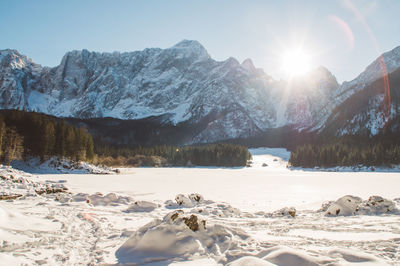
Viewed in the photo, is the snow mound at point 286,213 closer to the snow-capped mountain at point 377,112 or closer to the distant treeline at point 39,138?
the distant treeline at point 39,138

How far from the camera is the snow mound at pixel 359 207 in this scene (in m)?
14.2

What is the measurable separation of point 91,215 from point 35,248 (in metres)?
5.66

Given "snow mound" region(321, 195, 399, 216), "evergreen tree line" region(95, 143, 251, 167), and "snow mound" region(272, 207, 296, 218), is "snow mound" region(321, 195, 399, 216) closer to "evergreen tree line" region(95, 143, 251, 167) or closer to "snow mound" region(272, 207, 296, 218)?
"snow mound" region(272, 207, 296, 218)

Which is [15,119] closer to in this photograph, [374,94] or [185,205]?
[185,205]

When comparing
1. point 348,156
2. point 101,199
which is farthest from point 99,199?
point 348,156

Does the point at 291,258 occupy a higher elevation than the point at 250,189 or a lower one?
higher

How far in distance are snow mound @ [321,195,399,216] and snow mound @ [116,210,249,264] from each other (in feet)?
30.0

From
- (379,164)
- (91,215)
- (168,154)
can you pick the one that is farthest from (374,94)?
(91,215)

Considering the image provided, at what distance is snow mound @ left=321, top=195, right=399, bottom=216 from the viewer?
14.2 meters

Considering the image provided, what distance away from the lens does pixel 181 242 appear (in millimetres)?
7172

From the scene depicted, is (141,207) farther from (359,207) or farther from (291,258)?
(359,207)

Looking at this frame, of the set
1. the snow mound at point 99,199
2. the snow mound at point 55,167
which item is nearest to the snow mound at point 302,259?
the snow mound at point 99,199

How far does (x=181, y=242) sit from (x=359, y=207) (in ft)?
42.3

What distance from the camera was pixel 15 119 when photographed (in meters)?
58.0
